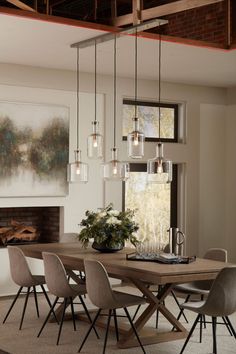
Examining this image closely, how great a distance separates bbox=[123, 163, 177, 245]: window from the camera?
34.4 feet

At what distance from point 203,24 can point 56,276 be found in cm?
382

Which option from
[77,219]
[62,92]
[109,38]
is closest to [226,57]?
[109,38]

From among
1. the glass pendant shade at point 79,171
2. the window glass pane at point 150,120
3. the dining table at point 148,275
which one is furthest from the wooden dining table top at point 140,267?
the window glass pane at point 150,120

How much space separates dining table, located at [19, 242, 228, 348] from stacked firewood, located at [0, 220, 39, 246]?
73.3 inches

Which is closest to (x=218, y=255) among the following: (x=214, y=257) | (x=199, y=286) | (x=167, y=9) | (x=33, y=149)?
(x=214, y=257)

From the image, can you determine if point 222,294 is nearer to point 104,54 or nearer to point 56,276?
point 56,276

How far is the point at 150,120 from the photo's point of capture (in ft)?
34.8

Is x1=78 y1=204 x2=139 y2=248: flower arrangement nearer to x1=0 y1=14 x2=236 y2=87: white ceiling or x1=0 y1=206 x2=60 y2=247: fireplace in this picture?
x1=0 y1=14 x2=236 y2=87: white ceiling

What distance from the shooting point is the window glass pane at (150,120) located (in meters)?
10.4

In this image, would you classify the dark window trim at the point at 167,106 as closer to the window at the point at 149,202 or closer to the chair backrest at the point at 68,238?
the window at the point at 149,202

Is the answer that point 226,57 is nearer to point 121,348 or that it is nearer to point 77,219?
point 77,219

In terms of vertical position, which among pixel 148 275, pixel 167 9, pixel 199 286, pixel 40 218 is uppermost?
pixel 167 9

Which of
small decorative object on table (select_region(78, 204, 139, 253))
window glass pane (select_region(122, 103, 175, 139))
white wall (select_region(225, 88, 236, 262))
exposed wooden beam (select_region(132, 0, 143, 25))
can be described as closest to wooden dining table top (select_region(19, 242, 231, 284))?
small decorative object on table (select_region(78, 204, 139, 253))

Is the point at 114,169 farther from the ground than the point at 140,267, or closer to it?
farther from the ground
